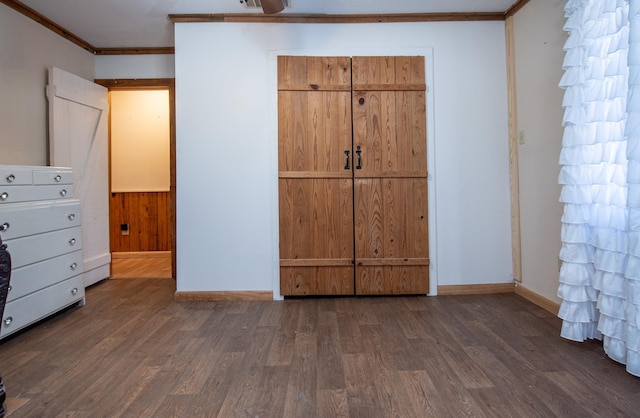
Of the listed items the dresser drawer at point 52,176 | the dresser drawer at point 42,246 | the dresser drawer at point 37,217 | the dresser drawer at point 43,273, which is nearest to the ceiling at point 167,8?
the dresser drawer at point 52,176

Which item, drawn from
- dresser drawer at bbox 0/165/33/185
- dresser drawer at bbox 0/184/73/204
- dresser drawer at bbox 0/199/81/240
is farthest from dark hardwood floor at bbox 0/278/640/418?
dresser drawer at bbox 0/165/33/185

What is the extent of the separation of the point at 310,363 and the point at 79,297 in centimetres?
205

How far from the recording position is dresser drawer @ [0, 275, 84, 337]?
2.20 metres

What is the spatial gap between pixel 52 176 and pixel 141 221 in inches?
96.0

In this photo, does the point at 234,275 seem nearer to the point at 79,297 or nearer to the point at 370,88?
the point at 79,297

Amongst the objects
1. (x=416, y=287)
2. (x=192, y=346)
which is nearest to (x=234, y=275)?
(x=192, y=346)

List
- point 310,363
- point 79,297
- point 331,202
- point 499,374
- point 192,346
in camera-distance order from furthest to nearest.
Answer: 1. point 331,202
2. point 79,297
3. point 192,346
4. point 310,363
5. point 499,374

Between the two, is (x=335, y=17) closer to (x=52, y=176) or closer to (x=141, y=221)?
(x=52, y=176)

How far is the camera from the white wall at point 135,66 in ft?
12.2

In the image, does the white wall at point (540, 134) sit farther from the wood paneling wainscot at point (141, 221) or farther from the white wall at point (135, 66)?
the wood paneling wainscot at point (141, 221)

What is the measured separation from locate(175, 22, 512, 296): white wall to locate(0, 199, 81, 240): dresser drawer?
0.77m

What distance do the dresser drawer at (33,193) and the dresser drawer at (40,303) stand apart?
0.62 metres

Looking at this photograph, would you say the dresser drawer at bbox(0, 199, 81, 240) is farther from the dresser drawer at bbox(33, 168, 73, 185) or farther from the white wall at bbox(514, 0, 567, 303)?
the white wall at bbox(514, 0, 567, 303)

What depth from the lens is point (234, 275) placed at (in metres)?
3.04
